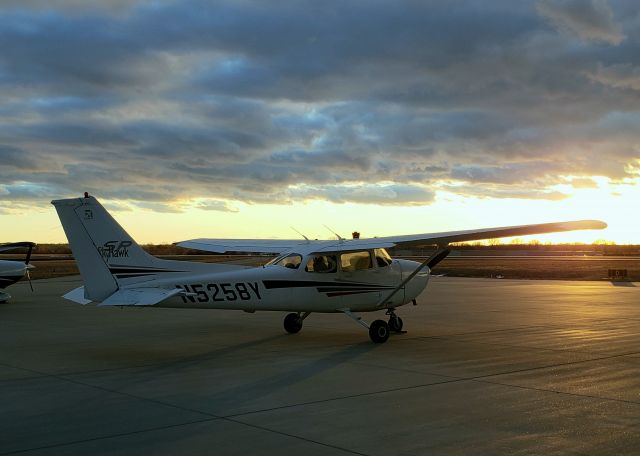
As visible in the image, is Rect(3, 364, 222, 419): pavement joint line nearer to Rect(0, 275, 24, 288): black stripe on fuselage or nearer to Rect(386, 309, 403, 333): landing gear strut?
Rect(386, 309, 403, 333): landing gear strut

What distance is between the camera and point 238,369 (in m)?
10.4

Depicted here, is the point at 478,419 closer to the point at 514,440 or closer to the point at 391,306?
the point at 514,440

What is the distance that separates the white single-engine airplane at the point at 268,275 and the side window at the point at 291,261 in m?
0.02

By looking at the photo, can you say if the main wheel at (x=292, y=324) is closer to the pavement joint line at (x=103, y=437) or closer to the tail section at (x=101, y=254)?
the tail section at (x=101, y=254)

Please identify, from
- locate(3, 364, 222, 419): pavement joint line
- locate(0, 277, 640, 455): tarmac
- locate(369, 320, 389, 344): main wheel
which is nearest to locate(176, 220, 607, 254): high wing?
locate(369, 320, 389, 344): main wheel

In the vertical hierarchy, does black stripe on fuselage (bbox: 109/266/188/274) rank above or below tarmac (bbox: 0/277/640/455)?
above

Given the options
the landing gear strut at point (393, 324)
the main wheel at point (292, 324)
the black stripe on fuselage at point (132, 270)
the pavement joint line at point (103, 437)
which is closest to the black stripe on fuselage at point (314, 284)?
the landing gear strut at point (393, 324)

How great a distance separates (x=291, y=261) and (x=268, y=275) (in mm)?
658

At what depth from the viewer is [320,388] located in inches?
349

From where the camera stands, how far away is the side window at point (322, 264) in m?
13.6

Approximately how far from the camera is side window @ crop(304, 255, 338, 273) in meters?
13.6

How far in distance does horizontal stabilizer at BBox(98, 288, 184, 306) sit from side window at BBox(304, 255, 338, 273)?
8.84ft

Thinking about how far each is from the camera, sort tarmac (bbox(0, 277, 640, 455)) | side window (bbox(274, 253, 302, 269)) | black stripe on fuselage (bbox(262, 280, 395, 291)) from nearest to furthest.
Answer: tarmac (bbox(0, 277, 640, 455)), black stripe on fuselage (bbox(262, 280, 395, 291)), side window (bbox(274, 253, 302, 269))

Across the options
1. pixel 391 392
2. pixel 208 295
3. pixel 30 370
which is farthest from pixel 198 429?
pixel 208 295
